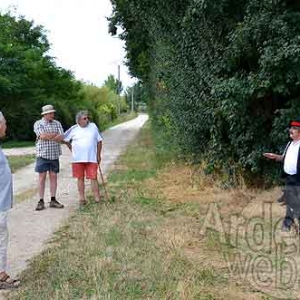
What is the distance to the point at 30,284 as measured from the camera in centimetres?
534

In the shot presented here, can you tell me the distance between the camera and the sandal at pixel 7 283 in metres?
5.28

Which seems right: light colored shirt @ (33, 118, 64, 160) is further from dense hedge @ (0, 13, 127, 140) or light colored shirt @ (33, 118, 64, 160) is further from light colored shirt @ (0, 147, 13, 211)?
dense hedge @ (0, 13, 127, 140)

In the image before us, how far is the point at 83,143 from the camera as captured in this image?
31.4 ft

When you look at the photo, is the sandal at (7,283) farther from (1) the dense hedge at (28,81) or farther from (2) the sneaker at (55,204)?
(1) the dense hedge at (28,81)

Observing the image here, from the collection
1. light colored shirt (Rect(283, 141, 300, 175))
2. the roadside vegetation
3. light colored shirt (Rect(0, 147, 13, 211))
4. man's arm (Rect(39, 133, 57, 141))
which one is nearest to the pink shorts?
man's arm (Rect(39, 133, 57, 141))

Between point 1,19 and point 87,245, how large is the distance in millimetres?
28656

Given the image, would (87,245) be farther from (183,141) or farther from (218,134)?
(183,141)

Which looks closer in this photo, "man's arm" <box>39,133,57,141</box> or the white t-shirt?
"man's arm" <box>39,133,57,141</box>

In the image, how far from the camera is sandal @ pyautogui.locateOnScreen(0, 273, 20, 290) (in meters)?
5.28

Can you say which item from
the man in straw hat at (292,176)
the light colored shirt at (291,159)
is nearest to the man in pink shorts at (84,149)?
the man in straw hat at (292,176)

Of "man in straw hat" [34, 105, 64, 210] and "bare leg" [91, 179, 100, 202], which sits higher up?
"man in straw hat" [34, 105, 64, 210]

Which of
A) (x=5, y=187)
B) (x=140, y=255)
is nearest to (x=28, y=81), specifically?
(x=140, y=255)

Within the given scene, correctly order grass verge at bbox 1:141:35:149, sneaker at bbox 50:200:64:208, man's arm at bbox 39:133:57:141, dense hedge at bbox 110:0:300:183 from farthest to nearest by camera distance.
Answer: grass verge at bbox 1:141:35:149, sneaker at bbox 50:200:64:208, man's arm at bbox 39:133:57:141, dense hedge at bbox 110:0:300:183

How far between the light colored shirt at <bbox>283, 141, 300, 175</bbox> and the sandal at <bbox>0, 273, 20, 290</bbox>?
3.78 metres
